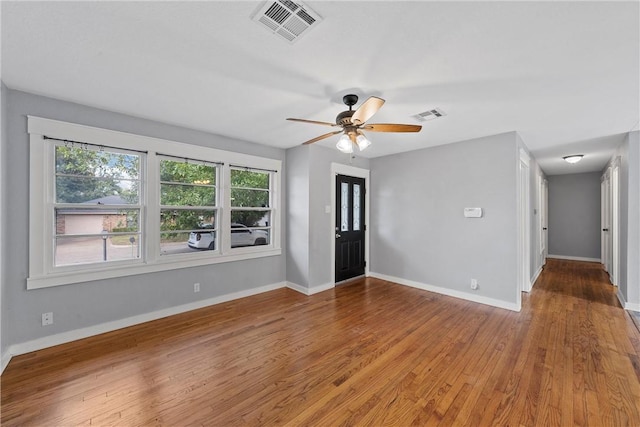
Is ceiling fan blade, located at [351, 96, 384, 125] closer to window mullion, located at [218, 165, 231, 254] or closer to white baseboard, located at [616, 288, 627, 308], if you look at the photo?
window mullion, located at [218, 165, 231, 254]

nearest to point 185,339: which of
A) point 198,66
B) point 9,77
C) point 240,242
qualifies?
point 240,242

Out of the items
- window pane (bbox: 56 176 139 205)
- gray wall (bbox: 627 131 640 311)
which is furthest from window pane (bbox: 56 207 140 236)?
gray wall (bbox: 627 131 640 311)

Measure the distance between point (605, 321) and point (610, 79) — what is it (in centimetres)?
298

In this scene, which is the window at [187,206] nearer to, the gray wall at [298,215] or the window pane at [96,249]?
the window pane at [96,249]

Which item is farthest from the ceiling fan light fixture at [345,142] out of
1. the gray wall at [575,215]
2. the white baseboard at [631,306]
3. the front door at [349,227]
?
the gray wall at [575,215]

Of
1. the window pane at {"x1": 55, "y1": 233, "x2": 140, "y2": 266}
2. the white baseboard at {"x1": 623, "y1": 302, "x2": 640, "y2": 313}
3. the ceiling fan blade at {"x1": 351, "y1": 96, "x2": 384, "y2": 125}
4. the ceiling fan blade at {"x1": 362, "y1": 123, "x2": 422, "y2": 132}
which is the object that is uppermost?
the ceiling fan blade at {"x1": 351, "y1": 96, "x2": 384, "y2": 125}

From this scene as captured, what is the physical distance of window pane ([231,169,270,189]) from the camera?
4270mm

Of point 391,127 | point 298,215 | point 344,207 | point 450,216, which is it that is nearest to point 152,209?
point 298,215

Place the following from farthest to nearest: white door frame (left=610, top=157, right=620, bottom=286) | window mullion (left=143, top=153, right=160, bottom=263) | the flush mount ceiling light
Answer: the flush mount ceiling light → white door frame (left=610, top=157, right=620, bottom=286) → window mullion (left=143, top=153, right=160, bottom=263)

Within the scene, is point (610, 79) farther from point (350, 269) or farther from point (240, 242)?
point (240, 242)

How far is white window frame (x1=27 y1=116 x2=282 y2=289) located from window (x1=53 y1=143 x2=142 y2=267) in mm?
80

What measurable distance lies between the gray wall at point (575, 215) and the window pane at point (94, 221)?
10.2m

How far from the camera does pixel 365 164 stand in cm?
555

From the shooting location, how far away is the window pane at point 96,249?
2836 mm
